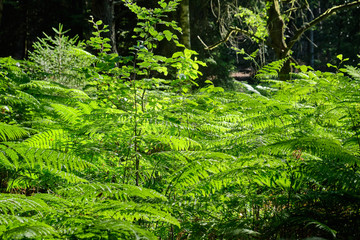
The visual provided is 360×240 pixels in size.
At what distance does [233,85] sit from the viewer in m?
11.4

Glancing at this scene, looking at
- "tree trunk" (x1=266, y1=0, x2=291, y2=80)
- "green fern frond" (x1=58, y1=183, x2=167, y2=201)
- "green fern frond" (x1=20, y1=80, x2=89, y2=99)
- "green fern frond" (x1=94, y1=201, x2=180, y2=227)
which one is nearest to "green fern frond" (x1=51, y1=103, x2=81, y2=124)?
"green fern frond" (x1=20, y1=80, x2=89, y2=99)

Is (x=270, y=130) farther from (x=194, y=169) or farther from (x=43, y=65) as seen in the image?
(x=43, y=65)

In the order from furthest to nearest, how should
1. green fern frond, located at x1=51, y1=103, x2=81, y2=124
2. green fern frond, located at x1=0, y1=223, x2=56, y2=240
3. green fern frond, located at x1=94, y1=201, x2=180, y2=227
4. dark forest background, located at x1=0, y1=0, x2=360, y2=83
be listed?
dark forest background, located at x1=0, y1=0, x2=360, y2=83
green fern frond, located at x1=51, y1=103, x2=81, y2=124
green fern frond, located at x1=94, y1=201, x2=180, y2=227
green fern frond, located at x1=0, y1=223, x2=56, y2=240

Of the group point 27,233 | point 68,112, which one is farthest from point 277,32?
point 27,233

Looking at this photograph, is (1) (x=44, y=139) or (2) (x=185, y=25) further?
(2) (x=185, y=25)

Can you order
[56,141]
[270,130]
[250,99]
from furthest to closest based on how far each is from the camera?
1. [250,99]
2. [270,130]
3. [56,141]

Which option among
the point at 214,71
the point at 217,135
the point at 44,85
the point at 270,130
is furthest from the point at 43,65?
the point at 214,71

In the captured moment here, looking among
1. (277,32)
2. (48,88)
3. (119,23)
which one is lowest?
(48,88)

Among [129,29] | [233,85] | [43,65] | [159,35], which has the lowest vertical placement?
[233,85]

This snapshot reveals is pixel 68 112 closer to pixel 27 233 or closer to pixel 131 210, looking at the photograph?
pixel 131 210

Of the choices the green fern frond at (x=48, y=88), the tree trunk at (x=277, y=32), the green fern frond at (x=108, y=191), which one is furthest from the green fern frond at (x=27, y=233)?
the tree trunk at (x=277, y=32)

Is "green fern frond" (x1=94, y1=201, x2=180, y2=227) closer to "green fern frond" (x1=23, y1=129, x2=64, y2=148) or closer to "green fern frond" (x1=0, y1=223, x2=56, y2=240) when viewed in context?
"green fern frond" (x1=0, y1=223, x2=56, y2=240)

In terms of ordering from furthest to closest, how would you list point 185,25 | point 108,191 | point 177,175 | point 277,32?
point 277,32 < point 185,25 < point 177,175 < point 108,191

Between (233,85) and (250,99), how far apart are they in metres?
8.49
